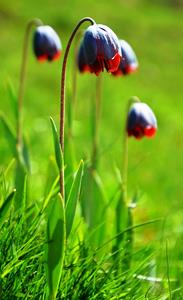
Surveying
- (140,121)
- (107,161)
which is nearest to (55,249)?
(140,121)

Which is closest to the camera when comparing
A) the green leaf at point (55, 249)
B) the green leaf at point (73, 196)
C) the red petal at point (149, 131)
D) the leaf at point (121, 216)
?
the green leaf at point (55, 249)

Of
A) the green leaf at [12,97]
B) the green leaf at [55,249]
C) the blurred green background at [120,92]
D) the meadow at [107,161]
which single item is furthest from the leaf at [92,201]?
the green leaf at [55,249]

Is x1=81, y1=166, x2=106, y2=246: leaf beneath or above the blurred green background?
above

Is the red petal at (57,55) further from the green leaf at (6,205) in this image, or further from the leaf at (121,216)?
the green leaf at (6,205)

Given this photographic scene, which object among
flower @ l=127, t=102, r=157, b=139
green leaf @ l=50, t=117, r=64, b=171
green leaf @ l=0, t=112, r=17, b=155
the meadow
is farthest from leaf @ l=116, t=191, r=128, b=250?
green leaf @ l=50, t=117, r=64, b=171

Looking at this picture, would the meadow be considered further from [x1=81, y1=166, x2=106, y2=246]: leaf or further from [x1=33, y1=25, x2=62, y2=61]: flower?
[x1=33, y1=25, x2=62, y2=61]: flower

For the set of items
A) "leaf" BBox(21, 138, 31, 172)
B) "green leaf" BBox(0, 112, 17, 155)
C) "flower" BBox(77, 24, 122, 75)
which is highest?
"flower" BBox(77, 24, 122, 75)
